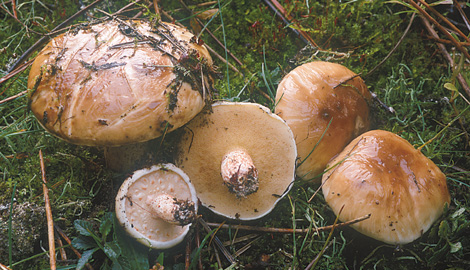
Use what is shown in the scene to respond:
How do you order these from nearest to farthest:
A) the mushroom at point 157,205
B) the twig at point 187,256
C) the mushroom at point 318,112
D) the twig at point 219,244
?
the mushroom at point 157,205
the twig at point 187,256
the twig at point 219,244
the mushroom at point 318,112

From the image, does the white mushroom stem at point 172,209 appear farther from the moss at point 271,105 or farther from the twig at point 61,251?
the twig at point 61,251

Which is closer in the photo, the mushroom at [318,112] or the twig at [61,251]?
the twig at [61,251]

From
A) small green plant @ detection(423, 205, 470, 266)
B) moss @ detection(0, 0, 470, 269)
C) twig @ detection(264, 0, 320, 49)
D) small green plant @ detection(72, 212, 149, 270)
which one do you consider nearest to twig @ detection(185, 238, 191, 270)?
moss @ detection(0, 0, 470, 269)

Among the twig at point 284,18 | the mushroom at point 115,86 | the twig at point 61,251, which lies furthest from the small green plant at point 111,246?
the twig at point 284,18

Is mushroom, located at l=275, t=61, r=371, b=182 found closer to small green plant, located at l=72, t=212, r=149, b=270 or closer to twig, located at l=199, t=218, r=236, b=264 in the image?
twig, located at l=199, t=218, r=236, b=264

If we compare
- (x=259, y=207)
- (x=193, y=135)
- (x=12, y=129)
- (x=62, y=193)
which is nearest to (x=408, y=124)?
(x=259, y=207)

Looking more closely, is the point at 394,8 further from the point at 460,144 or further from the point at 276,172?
the point at 276,172
